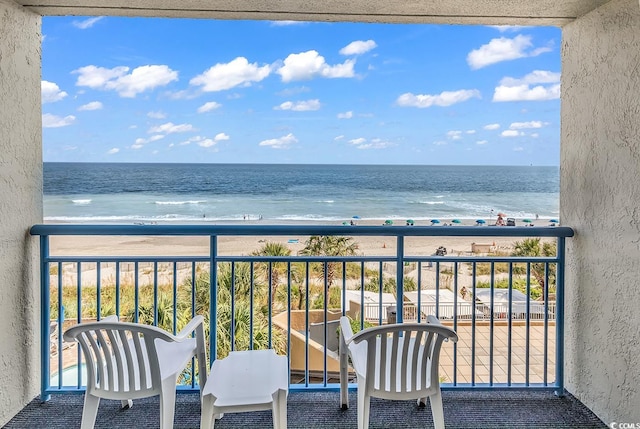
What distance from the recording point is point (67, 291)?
8617 millimetres

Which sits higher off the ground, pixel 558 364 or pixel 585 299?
pixel 585 299

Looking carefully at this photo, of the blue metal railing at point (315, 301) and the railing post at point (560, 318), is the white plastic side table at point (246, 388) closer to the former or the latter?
the blue metal railing at point (315, 301)

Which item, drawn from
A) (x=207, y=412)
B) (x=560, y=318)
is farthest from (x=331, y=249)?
(x=207, y=412)

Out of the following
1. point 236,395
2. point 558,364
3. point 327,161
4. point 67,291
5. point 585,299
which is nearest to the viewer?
point 236,395

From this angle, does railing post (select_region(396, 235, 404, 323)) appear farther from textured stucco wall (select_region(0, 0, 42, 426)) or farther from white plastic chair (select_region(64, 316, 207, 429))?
textured stucco wall (select_region(0, 0, 42, 426))

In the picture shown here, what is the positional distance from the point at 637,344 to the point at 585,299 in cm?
39

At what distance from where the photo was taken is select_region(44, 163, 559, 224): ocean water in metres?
19.5

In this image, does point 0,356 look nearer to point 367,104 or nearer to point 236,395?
point 236,395

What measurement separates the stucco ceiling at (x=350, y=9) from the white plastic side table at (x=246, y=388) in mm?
1890

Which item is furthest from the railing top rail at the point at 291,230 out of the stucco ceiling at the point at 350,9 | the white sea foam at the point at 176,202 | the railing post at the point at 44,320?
the white sea foam at the point at 176,202

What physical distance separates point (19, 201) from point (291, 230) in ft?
4.84

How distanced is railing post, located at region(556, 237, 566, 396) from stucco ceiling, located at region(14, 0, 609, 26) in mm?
1303

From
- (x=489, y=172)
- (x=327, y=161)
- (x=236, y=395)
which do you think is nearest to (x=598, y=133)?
(x=236, y=395)

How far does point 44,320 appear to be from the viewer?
2496 millimetres
